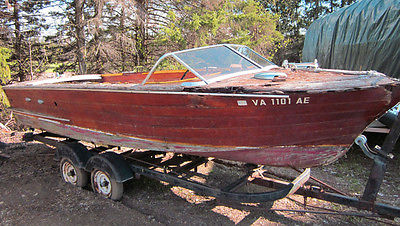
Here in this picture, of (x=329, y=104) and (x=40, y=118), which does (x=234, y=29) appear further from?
(x=329, y=104)

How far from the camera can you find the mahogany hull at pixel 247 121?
88.9 inches

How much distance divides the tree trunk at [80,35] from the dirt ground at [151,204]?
254 inches

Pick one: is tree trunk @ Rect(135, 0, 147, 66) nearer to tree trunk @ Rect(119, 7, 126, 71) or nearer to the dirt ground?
tree trunk @ Rect(119, 7, 126, 71)

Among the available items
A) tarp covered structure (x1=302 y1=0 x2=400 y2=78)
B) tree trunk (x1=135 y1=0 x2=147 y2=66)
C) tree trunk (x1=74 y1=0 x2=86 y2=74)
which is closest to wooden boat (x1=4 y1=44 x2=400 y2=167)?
tarp covered structure (x1=302 y1=0 x2=400 y2=78)

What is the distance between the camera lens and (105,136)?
377 cm

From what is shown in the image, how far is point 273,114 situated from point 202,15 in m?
7.39

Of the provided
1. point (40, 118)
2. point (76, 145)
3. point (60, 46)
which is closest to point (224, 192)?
point (76, 145)

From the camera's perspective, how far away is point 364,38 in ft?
19.7

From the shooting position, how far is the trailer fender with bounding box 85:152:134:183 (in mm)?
3536

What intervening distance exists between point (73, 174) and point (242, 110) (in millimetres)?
3241

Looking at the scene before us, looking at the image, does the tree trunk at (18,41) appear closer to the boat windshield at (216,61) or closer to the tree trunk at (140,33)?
the tree trunk at (140,33)

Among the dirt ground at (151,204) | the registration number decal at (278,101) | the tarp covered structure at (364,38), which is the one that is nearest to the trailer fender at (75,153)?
the dirt ground at (151,204)

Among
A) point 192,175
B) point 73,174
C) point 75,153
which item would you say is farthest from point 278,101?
point 73,174

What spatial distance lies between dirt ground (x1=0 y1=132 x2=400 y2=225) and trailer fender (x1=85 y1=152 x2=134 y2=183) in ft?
1.29
